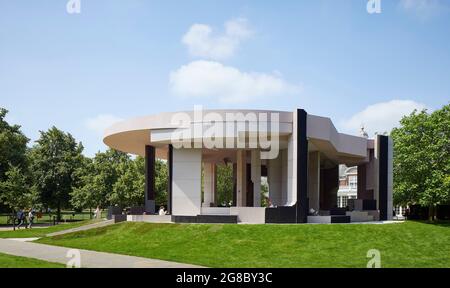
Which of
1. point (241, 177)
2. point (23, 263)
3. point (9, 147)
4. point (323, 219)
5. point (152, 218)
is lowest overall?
point (152, 218)

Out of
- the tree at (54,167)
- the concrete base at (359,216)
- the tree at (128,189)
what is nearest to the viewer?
the concrete base at (359,216)

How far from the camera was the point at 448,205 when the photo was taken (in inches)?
1848

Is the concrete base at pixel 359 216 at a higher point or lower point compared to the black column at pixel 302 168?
lower

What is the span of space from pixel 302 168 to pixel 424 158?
1755cm

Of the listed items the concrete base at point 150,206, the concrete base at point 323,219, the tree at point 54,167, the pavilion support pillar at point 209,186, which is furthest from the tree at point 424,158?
the tree at point 54,167

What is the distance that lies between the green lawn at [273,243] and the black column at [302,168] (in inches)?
110

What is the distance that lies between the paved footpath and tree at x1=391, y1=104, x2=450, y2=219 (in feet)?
97.4

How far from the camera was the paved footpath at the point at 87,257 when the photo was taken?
653 inches

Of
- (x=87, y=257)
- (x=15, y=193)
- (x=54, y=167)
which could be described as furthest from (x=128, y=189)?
(x=87, y=257)

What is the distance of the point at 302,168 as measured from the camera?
2938 centimetres

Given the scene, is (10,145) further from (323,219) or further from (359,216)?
(359,216)

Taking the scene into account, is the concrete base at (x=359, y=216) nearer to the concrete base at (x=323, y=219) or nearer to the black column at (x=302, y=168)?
the concrete base at (x=323, y=219)

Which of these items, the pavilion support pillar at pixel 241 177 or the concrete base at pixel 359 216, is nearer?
the concrete base at pixel 359 216
